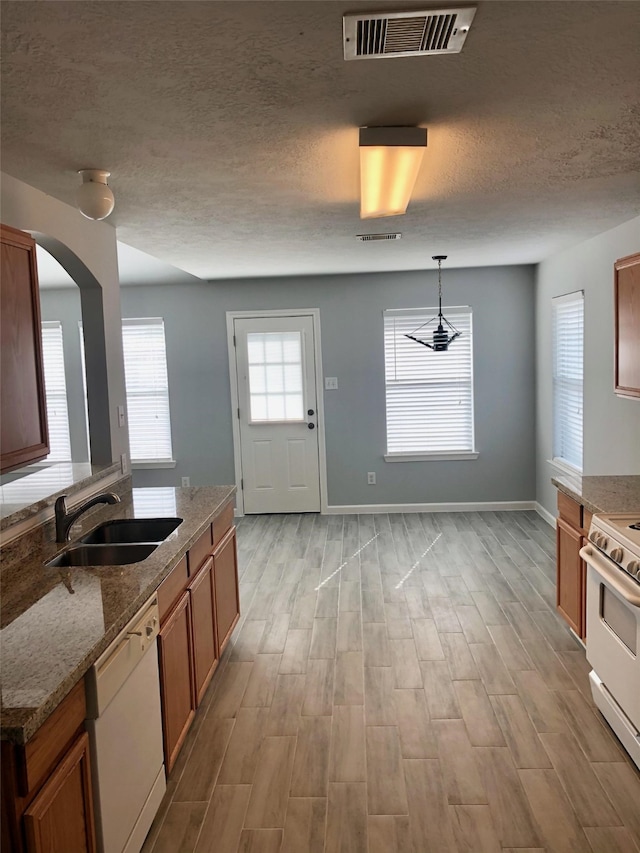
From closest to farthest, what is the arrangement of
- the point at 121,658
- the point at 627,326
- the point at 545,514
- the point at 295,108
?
the point at 121,658
the point at 295,108
the point at 627,326
the point at 545,514

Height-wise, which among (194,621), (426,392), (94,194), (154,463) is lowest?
(194,621)

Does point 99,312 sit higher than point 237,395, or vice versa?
point 99,312

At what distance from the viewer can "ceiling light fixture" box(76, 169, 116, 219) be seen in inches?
102

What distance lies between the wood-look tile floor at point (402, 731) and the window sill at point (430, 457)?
6.06 ft

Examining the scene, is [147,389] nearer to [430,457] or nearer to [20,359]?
[430,457]

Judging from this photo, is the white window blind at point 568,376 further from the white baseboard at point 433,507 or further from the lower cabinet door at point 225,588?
the lower cabinet door at point 225,588

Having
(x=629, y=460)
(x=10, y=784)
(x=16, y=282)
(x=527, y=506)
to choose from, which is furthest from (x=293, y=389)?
(x=10, y=784)

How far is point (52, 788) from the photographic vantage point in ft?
4.91

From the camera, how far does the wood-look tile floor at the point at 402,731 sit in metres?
2.19

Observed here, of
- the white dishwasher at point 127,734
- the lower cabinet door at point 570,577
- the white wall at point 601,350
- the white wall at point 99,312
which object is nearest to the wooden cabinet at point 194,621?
the white dishwasher at point 127,734

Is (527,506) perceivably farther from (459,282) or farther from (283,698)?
(283,698)

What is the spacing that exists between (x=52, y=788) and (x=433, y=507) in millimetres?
5357

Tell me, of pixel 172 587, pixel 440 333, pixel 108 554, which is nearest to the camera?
pixel 172 587

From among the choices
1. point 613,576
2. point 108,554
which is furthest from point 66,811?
point 613,576
